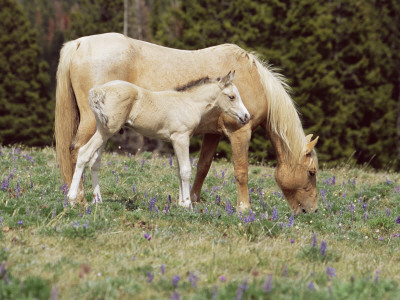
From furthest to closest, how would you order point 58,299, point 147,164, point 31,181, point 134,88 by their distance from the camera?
point 147,164
point 31,181
point 134,88
point 58,299

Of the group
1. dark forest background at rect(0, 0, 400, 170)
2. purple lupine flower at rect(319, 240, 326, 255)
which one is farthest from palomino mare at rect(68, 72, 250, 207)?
dark forest background at rect(0, 0, 400, 170)

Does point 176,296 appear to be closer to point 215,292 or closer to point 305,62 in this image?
point 215,292

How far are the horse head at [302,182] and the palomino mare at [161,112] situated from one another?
5.73ft

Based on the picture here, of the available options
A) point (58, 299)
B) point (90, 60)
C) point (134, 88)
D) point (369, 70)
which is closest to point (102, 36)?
point (90, 60)

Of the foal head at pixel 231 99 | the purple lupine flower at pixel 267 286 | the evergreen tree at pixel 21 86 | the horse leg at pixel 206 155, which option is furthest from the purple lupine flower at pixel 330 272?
the evergreen tree at pixel 21 86

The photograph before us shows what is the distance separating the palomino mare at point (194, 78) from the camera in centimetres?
745

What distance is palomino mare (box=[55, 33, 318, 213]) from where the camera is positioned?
24.5 ft

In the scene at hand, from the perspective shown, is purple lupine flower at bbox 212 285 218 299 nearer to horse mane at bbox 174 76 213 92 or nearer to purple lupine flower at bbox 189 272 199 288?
purple lupine flower at bbox 189 272 199 288

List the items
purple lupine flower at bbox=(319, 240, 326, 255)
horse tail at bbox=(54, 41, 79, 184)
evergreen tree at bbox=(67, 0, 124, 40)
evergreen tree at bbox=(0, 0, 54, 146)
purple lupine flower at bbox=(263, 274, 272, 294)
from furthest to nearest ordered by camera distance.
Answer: evergreen tree at bbox=(67, 0, 124, 40) < evergreen tree at bbox=(0, 0, 54, 146) < horse tail at bbox=(54, 41, 79, 184) < purple lupine flower at bbox=(319, 240, 326, 255) < purple lupine flower at bbox=(263, 274, 272, 294)

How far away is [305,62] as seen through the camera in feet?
93.0

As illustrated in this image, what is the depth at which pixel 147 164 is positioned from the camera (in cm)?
1107

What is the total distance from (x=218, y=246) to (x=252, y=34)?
24238 mm

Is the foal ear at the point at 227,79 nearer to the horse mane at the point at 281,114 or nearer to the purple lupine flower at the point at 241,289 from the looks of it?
the horse mane at the point at 281,114

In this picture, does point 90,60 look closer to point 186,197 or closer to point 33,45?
point 186,197
